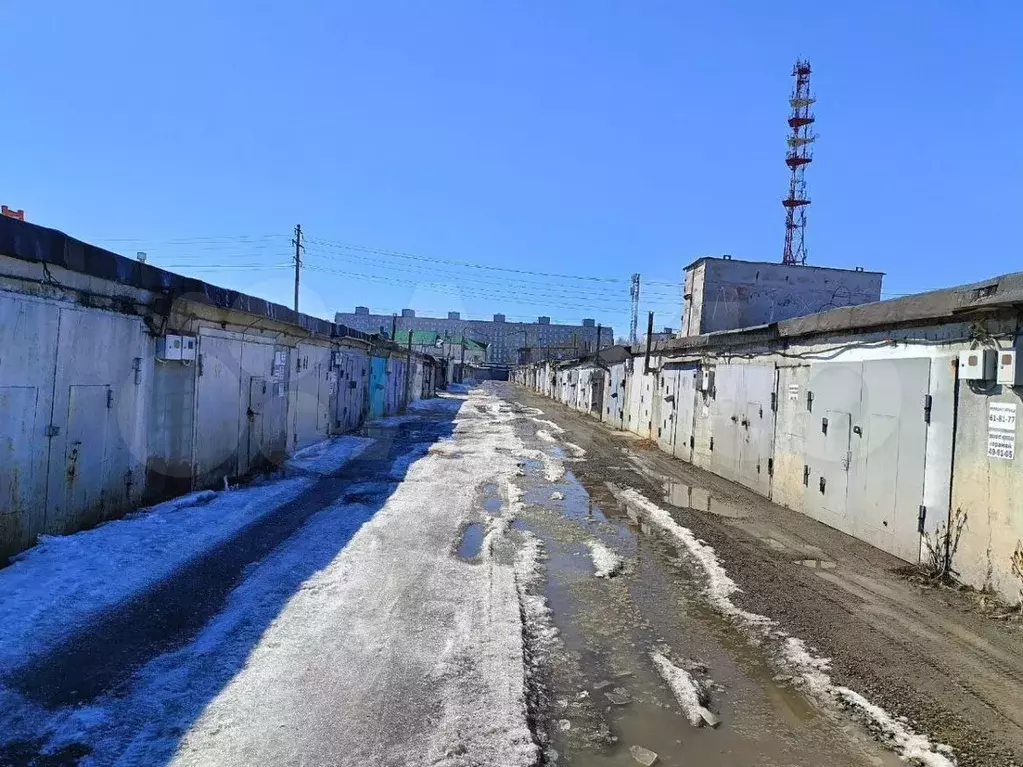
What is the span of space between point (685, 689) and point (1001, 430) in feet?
13.8

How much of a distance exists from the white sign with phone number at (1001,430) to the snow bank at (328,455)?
32.5ft

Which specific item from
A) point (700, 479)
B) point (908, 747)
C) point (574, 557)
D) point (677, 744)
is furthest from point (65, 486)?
point (700, 479)

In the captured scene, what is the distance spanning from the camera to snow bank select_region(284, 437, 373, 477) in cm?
1261

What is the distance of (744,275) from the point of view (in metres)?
29.6

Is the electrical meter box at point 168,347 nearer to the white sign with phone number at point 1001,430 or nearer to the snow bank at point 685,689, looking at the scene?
the snow bank at point 685,689

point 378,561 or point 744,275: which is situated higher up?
point 744,275

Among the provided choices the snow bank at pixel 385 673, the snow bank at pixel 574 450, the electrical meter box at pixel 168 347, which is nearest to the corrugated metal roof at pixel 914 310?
the snow bank at pixel 385 673

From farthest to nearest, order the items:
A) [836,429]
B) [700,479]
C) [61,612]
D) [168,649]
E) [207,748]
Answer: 1. [700,479]
2. [836,429]
3. [61,612]
4. [168,649]
5. [207,748]

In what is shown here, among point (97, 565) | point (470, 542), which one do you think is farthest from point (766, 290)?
point (97, 565)

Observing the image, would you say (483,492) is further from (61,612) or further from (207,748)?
(207,748)

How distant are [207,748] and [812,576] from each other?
5.81 m

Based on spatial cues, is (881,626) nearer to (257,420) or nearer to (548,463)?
(548,463)

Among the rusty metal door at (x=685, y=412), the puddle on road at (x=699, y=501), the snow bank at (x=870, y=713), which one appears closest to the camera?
the snow bank at (x=870, y=713)

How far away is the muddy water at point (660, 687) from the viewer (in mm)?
3482
